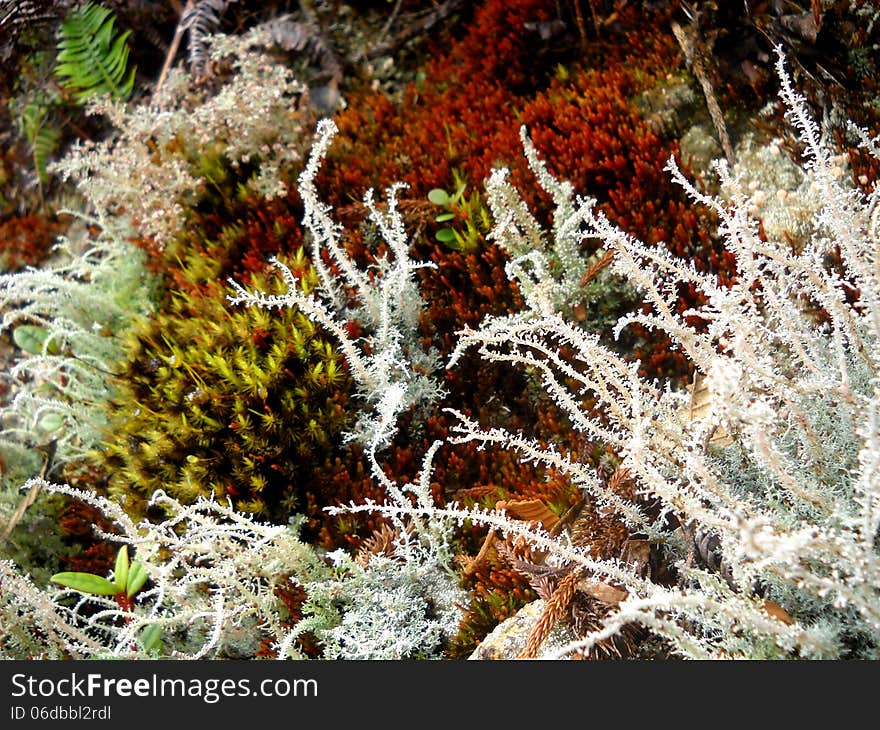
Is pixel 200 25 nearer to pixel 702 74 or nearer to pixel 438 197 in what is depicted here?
pixel 438 197

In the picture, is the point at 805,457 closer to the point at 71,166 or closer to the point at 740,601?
the point at 740,601

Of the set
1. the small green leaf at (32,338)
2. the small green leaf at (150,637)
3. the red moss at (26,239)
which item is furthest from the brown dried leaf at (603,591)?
the red moss at (26,239)

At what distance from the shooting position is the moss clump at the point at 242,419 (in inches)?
139

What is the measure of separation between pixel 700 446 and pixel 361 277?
188cm

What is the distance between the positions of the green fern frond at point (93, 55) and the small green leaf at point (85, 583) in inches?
135

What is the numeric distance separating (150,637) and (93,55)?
13.6ft

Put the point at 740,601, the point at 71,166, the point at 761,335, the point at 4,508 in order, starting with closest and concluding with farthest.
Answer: the point at 740,601
the point at 761,335
the point at 4,508
the point at 71,166

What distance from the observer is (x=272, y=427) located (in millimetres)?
3533

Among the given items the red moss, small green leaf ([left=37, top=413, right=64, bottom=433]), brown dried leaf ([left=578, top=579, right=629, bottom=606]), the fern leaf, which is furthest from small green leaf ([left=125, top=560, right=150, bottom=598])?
the fern leaf

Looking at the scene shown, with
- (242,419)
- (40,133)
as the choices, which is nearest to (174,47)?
(40,133)

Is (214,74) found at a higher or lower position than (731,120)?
higher

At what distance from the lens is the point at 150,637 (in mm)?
3166

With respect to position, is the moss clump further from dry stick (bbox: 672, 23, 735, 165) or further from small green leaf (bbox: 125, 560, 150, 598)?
dry stick (bbox: 672, 23, 735, 165)

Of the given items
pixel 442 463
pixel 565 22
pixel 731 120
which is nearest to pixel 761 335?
pixel 442 463
